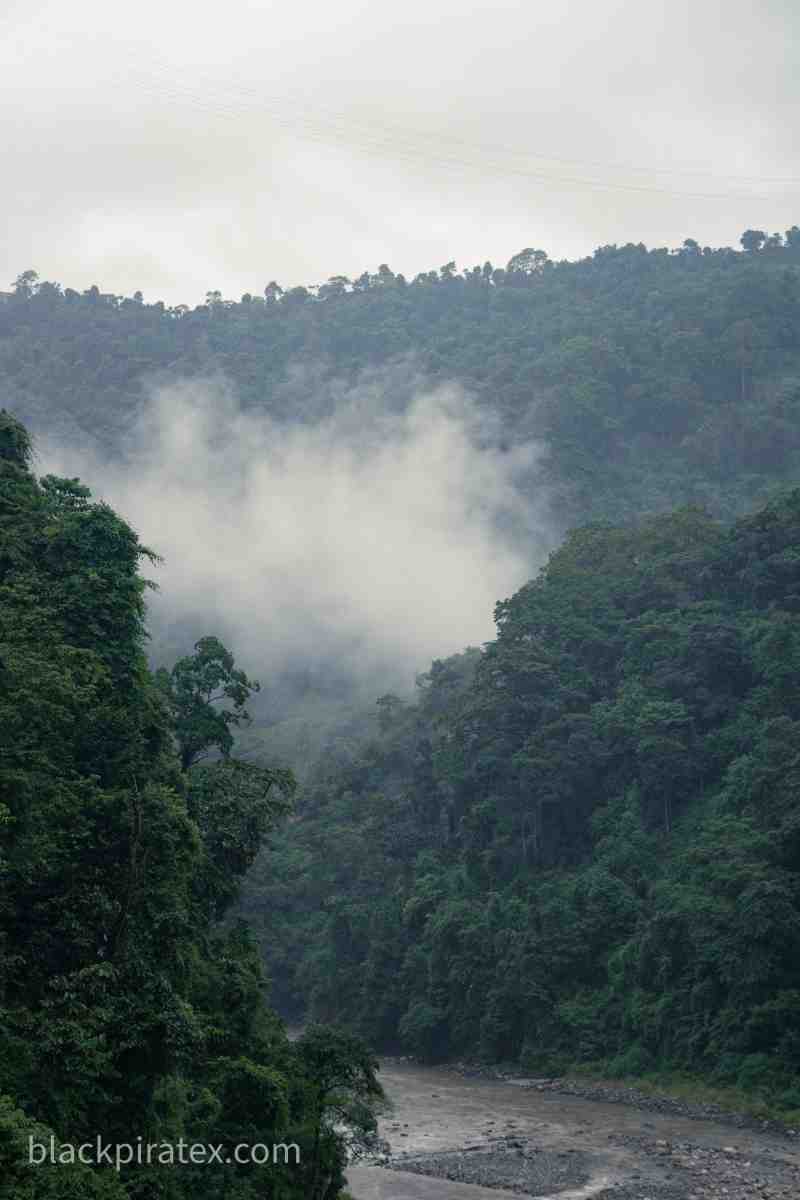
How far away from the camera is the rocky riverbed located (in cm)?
3198

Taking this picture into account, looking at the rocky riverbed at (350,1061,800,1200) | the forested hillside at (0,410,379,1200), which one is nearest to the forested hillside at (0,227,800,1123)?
the forested hillside at (0,410,379,1200)

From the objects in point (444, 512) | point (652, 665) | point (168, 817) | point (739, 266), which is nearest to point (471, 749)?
point (652, 665)

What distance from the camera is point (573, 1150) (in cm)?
3619

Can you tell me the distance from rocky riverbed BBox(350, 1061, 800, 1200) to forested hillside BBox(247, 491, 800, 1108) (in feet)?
8.03

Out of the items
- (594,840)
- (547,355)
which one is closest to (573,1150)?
(594,840)

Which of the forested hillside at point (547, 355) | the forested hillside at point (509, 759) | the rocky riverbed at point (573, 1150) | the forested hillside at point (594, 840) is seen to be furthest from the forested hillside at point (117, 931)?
the forested hillside at point (547, 355)

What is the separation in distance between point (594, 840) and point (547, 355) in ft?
220

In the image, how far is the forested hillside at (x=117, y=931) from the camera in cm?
2075

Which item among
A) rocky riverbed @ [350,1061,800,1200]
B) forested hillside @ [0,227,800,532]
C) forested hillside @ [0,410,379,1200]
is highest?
forested hillside @ [0,227,800,532]

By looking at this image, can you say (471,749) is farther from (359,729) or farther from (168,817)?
(168,817)

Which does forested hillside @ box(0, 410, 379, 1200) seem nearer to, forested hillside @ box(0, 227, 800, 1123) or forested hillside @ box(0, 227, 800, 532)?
forested hillside @ box(0, 227, 800, 1123)

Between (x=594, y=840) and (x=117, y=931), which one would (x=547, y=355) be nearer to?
(x=594, y=840)

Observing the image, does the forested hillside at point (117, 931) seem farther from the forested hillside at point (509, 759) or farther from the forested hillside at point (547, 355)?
the forested hillside at point (547, 355)

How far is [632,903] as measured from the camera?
50.9 meters
